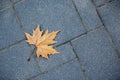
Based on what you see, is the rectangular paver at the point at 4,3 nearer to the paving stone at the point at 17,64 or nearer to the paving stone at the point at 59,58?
the paving stone at the point at 17,64

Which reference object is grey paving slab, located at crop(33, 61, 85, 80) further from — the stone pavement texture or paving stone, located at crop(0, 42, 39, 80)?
paving stone, located at crop(0, 42, 39, 80)

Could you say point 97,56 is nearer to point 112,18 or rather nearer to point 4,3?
point 112,18

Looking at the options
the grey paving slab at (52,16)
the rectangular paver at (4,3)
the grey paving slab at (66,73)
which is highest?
the rectangular paver at (4,3)

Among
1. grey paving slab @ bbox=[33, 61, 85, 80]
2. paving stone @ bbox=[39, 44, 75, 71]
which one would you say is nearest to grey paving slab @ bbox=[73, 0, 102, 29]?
paving stone @ bbox=[39, 44, 75, 71]

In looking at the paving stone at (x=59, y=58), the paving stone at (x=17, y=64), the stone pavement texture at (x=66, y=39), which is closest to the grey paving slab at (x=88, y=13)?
the stone pavement texture at (x=66, y=39)

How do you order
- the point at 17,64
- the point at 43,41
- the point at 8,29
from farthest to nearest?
the point at 8,29 < the point at 17,64 < the point at 43,41

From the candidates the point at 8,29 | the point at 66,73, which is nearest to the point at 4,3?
the point at 8,29
